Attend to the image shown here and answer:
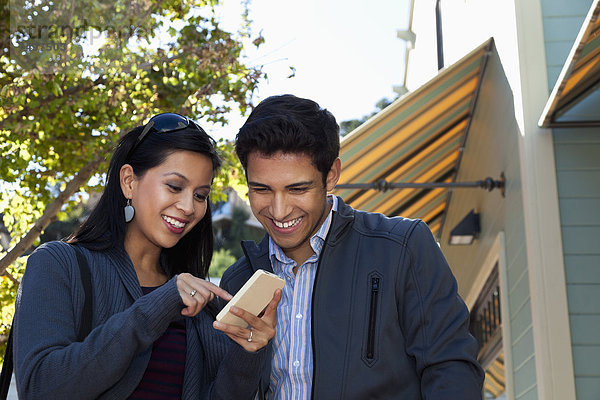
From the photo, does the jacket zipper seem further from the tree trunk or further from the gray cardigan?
the tree trunk

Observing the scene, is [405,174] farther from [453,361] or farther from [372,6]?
[372,6]

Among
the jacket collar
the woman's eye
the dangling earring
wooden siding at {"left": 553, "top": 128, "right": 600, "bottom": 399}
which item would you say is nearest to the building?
wooden siding at {"left": 553, "top": 128, "right": 600, "bottom": 399}

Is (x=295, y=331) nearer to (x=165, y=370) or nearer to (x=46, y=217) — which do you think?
(x=165, y=370)

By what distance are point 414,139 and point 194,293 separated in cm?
450

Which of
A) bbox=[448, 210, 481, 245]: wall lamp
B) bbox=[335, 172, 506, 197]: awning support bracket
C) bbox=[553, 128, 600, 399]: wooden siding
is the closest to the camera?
bbox=[553, 128, 600, 399]: wooden siding

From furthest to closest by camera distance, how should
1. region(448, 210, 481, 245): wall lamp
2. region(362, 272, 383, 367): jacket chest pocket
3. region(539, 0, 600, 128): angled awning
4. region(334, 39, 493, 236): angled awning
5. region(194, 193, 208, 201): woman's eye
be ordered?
region(448, 210, 481, 245): wall lamp
region(334, 39, 493, 236): angled awning
region(539, 0, 600, 128): angled awning
region(194, 193, 208, 201): woman's eye
region(362, 272, 383, 367): jacket chest pocket

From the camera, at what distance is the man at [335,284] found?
2154mm

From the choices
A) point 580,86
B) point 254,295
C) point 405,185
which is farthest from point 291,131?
point 405,185

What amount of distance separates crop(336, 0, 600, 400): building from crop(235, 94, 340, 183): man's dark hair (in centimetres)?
153

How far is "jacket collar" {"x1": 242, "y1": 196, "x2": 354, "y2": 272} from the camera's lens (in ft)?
7.91

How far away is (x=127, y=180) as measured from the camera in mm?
2715

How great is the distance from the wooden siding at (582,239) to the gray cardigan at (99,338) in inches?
111

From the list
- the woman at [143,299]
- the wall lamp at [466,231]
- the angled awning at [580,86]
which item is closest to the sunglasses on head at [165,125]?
the woman at [143,299]

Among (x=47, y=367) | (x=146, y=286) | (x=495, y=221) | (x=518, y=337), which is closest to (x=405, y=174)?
(x=495, y=221)
